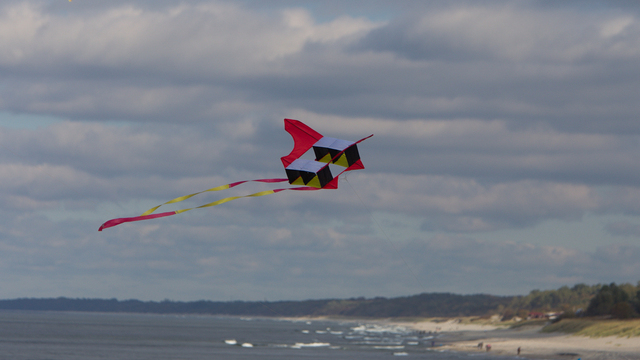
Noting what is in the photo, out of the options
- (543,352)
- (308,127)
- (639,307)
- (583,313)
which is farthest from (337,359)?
(308,127)

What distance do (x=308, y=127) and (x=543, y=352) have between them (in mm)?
66677

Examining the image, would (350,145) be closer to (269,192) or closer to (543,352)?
(269,192)

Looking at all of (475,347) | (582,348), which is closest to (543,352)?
(582,348)

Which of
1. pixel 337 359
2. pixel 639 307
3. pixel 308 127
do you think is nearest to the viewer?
pixel 308 127

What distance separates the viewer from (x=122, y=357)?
294 feet

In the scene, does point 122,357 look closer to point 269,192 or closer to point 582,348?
point 582,348

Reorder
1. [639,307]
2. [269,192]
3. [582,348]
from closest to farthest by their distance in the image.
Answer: [269,192]
[582,348]
[639,307]

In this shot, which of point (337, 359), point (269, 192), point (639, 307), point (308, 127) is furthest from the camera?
point (639, 307)

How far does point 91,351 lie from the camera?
101875 millimetres

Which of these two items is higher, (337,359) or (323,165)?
(323,165)

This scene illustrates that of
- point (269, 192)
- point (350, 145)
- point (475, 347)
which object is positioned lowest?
point (475, 347)

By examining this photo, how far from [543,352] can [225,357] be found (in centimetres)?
3993

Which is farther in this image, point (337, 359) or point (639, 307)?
point (639, 307)

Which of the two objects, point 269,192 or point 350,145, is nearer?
point 269,192
